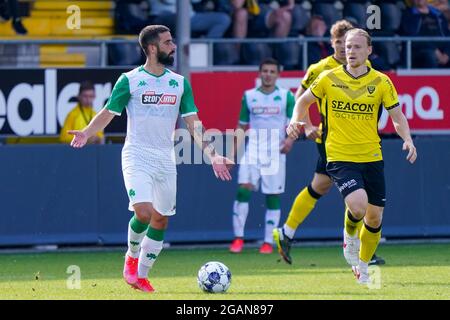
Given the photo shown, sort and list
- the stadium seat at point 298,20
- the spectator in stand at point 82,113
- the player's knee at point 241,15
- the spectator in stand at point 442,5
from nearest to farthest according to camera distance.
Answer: the spectator in stand at point 82,113 → the player's knee at point 241,15 → the stadium seat at point 298,20 → the spectator in stand at point 442,5

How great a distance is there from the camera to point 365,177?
12070 millimetres

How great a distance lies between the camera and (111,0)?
69.6 ft

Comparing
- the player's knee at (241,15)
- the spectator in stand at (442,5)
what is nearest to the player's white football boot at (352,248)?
the player's knee at (241,15)

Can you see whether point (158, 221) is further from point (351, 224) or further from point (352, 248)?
point (352, 248)

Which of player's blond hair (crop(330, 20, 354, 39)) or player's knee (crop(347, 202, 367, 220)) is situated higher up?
player's blond hair (crop(330, 20, 354, 39))

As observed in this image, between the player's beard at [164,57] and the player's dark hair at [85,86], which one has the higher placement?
the player's beard at [164,57]

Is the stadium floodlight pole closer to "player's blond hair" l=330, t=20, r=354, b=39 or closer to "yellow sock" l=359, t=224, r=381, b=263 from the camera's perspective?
"player's blond hair" l=330, t=20, r=354, b=39

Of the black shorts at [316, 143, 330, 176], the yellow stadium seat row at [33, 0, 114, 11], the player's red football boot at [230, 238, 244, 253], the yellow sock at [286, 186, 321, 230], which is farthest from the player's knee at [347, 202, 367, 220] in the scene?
the yellow stadium seat row at [33, 0, 114, 11]

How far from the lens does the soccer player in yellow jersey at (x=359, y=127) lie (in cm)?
1190

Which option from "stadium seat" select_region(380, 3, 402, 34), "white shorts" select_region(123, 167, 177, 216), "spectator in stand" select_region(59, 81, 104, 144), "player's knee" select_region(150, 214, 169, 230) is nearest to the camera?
"white shorts" select_region(123, 167, 177, 216)

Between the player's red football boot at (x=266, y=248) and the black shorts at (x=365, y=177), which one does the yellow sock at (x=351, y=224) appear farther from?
the player's red football boot at (x=266, y=248)

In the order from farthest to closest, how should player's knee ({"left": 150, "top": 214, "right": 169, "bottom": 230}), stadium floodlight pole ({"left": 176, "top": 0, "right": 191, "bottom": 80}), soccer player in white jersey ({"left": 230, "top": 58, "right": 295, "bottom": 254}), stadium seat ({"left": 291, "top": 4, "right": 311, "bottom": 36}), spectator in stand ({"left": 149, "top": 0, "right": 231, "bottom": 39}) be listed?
1. stadium seat ({"left": 291, "top": 4, "right": 311, "bottom": 36})
2. spectator in stand ({"left": 149, "top": 0, "right": 231, "bottom": 39})
3. stadium floodlight pole ({"left": 176, "top": 0, "right": 191, "bottom": 80})
4. soccer player in white jersey ({"left": 230, "top": 58, "right": 295, "bottom": 254})
5. player's knee ({"left": 150, "top": 214, "right": 169, "bottom": 230})

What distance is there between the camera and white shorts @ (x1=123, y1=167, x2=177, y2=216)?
11.5 metres
